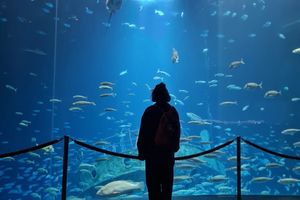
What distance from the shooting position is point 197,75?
23906mm

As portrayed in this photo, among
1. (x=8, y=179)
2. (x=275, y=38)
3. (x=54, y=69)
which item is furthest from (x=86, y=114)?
(x=275, y=38)

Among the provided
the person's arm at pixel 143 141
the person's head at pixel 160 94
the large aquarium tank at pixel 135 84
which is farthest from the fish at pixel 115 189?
the person's head at pixel 160 94

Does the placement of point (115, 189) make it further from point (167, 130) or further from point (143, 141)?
point (167, 130)

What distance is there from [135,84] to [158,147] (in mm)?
15550

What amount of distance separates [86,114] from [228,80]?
29.5 feet

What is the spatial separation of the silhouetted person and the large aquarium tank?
6.96 meters

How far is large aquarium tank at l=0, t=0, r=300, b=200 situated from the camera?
15398mm

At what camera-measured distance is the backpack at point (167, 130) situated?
13.2ft

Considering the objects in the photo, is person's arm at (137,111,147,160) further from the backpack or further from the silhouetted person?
the backpack

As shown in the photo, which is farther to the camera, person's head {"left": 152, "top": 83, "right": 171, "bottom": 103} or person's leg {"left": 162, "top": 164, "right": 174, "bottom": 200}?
person's head {"left": 152, "top": 83, "right": 171, "bottom": 103}

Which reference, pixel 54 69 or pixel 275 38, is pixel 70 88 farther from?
pixel 275 38

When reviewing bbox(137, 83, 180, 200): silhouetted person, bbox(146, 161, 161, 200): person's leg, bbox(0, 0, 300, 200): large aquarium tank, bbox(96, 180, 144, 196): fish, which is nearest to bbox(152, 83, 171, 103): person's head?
bbox(137, 83, 180, 200): silhouetted person

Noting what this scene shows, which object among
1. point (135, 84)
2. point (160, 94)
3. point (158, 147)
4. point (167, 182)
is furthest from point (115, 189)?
point (135, 84)

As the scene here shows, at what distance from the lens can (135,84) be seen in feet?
64.0
